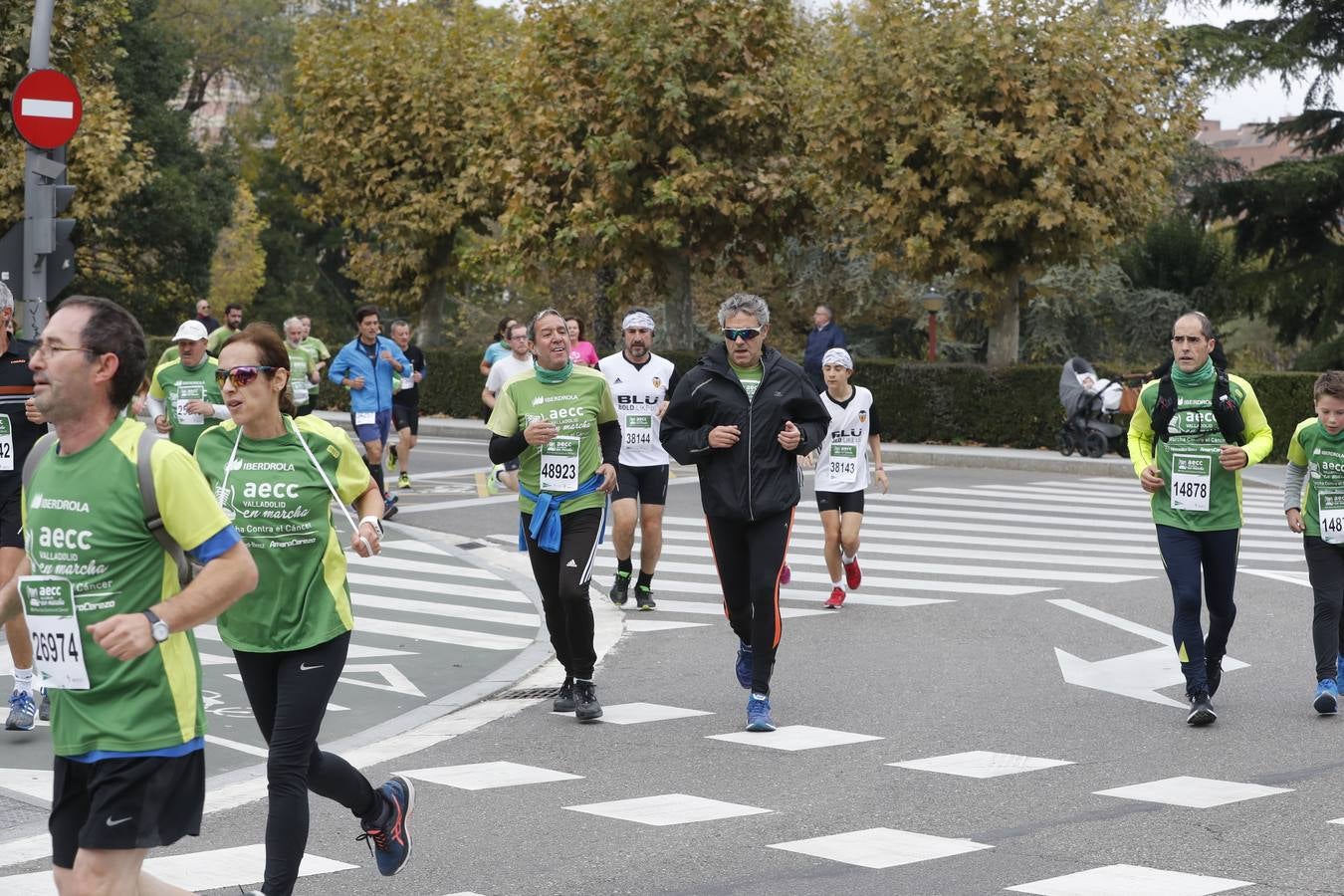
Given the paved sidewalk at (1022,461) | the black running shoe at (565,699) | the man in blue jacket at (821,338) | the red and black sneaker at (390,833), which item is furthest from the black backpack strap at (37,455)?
the man in blue jacket at (821,338)

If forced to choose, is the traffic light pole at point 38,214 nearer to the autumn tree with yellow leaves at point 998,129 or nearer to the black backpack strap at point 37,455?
the black backpack strap at point 37,455

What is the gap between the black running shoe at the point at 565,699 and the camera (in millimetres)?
9219

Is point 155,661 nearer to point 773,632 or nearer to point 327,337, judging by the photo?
point 773,632

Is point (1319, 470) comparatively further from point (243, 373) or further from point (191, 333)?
point (191, 333)

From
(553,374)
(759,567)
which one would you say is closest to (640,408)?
(553,374)

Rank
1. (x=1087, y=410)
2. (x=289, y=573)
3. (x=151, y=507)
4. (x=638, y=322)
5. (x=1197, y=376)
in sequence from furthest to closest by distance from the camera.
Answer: (x=1087, y=410) → (x=638, y=322) → (x=1197, y=376) → (x=289, y=573) → (x=151, y=507)

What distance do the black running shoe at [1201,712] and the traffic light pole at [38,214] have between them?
913cm

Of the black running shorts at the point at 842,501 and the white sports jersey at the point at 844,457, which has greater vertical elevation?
the white sports jersey at the point at 844,457

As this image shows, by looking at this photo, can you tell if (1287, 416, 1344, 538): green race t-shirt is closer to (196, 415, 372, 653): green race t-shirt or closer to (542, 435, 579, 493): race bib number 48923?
(542, 435, 579, 493): race bib number 48923

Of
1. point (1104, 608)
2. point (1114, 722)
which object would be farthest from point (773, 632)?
point (1104, 608)

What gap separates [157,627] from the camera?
162 inches

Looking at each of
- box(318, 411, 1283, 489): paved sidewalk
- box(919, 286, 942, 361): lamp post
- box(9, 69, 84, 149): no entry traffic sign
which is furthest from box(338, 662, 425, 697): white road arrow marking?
box(919, 286, 942, 361): lamp post

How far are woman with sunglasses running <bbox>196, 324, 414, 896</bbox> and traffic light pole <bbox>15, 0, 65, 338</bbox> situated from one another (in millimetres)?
8971

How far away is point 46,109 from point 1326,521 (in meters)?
9.46
